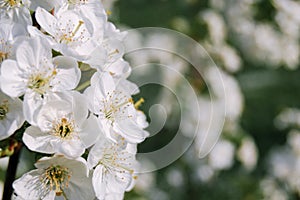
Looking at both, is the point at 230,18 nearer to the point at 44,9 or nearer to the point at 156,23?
the point at 156,23

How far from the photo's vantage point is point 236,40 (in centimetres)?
348

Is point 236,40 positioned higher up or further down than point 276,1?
further down

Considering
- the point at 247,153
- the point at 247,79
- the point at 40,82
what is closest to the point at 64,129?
the point at 40,82

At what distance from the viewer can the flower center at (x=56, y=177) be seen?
1237 millimetres

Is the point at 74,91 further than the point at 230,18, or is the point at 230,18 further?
the point at 230,18

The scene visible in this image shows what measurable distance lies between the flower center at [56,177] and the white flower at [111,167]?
61 millimetres

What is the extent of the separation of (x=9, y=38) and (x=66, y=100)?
162mm

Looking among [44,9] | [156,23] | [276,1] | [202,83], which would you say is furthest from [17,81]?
[276,1]

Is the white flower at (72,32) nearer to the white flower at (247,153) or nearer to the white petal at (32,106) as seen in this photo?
the white petal at (32,106)

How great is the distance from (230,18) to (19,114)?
233 centimetres

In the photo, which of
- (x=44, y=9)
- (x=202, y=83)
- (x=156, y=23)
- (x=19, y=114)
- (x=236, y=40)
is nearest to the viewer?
(x=19, y=114)

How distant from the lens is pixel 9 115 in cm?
117

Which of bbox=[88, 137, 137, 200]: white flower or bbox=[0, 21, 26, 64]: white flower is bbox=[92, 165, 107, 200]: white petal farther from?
bbox=[0, 21, 26, 64]: white flower

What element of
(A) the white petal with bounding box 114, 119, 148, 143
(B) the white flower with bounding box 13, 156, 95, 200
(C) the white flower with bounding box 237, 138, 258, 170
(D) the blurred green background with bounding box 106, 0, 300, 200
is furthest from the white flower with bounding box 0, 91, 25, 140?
(C) the white flower with bounding box 237, 138, 258, 170
